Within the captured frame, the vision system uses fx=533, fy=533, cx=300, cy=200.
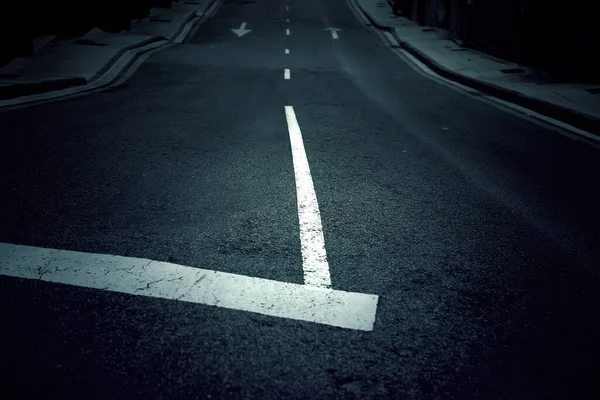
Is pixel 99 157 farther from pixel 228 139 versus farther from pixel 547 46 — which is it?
pixel 547 46

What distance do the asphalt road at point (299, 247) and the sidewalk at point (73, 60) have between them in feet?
6.07

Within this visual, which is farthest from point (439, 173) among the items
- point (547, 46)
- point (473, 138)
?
point (547, 46)

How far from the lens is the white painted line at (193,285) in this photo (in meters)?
2.70

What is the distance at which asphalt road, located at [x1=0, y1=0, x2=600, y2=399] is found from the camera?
2.22 m

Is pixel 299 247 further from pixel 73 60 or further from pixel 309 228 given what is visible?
pixel 73 60

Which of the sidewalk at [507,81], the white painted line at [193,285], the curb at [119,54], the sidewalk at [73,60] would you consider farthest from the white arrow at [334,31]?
the white painted line at [193,285]

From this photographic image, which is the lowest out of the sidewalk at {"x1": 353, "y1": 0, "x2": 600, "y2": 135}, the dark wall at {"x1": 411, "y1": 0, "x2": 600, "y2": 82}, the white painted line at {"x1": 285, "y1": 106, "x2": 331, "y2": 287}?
the white painted line at {"x1": 285, "y1": 106, "x2": 331, "y2": 287}

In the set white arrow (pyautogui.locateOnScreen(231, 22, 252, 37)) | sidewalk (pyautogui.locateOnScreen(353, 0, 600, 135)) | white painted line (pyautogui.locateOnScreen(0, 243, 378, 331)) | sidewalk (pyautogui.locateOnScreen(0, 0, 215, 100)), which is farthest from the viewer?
white arrow (pyautogui.locateOnScreen(231, 22, 252, 37))

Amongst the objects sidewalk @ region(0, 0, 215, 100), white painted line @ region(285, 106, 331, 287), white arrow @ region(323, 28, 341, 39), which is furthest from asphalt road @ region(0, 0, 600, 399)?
white arrow @ region(323, 28, 341, 39)

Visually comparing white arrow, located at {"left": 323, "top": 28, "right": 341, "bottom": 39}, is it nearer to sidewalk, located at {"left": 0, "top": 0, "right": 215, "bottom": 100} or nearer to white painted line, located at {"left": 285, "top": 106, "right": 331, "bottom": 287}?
sidewalk, located at {"left": 0, "top": 0, "right": 215, "bottom": 100}

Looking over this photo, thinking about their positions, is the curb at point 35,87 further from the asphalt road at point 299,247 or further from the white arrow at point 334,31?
the white arrow at point 334,31

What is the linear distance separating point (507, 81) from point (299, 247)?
10.8 m

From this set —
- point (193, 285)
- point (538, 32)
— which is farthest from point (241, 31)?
point (193, 285)

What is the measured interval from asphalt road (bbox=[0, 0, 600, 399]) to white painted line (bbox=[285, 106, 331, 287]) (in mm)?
72
